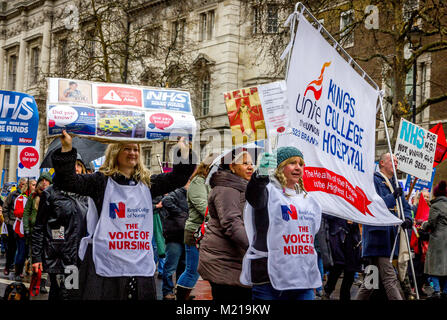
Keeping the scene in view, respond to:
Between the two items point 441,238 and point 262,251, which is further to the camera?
point 441,238

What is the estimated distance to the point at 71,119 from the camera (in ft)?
15.3

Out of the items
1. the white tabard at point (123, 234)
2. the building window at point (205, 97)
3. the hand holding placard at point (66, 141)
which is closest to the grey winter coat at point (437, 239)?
the white tabard at point (123, 234)

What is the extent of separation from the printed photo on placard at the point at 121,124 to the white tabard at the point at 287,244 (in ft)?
3.14

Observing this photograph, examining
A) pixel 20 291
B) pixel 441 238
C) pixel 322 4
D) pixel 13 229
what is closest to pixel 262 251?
pixel 20 291

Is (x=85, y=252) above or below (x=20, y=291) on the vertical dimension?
above

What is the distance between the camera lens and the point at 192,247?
8.48 metres

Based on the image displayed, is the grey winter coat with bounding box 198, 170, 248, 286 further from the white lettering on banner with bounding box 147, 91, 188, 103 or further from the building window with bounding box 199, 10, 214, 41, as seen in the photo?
the building window with bounding box 199, 10, 214, 41

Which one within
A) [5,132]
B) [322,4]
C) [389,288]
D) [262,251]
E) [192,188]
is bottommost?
[389,288]

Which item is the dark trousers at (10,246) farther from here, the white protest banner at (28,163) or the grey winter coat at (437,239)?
the grey winter coat at (437,239)

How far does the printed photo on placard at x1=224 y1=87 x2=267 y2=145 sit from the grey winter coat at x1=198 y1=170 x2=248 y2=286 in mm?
339

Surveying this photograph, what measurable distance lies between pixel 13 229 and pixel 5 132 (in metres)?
6.20

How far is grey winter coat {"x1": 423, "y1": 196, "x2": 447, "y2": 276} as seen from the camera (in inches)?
424

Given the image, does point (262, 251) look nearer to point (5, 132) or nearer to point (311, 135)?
point (311, 135)

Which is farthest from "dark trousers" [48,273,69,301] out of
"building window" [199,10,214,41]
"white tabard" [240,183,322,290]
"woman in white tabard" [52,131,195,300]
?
"building window" [199,10,214,41]
